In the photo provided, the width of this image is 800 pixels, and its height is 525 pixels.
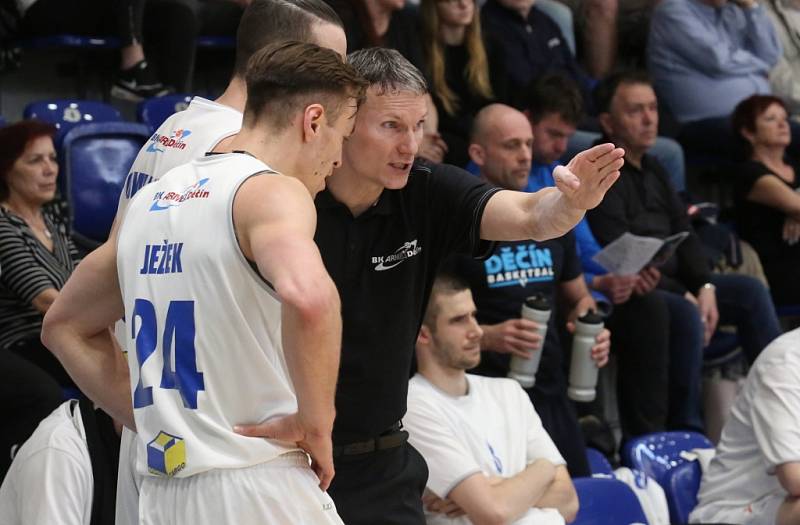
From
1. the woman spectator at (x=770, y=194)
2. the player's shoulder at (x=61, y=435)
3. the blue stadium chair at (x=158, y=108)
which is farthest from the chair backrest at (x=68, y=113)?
the woman spectator at (x=770, y=194)

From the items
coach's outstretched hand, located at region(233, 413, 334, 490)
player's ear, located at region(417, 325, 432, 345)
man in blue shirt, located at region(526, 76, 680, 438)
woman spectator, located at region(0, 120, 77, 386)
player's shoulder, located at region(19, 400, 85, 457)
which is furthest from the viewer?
man in blue shirt, located at region(526, 76, 680, 438)

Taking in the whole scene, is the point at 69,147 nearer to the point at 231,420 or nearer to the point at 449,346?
the point at 449,346

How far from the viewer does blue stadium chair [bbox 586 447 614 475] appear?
5902 millimetres

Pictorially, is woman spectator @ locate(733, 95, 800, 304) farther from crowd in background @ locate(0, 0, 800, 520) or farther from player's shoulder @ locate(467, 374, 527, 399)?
player's shoulder @ locate(467, 374, 527, 399)

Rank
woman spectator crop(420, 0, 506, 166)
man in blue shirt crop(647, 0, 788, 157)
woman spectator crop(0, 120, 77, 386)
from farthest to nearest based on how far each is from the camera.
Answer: man in blue shirt crop(647, 0, 788, 157) → woman spectator crop(420, 0, 506, 166) → woman spectator crop(0, 120, 77, 386)

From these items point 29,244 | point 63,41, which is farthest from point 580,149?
point 29,244

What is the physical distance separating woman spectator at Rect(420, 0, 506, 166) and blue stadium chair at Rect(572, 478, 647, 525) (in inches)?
101

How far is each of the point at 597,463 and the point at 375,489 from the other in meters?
2.62

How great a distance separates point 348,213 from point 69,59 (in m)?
4.53

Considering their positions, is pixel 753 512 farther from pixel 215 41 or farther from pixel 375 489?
pixel 215 41

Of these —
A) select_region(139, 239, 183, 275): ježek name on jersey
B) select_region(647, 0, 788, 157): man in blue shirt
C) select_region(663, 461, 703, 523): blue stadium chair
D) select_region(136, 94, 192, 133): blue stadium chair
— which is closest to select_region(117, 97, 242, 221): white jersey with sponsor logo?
select_region(139, 239, 183, 275): ježek name on jersey

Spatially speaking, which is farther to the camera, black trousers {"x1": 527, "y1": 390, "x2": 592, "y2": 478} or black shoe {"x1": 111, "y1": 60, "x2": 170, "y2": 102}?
black shoe {"x1": 111, "y1": 60, "x2": 170, "y2": 102}

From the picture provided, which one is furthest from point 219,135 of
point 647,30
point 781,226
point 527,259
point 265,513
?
point 647,30

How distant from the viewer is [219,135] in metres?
3.30
